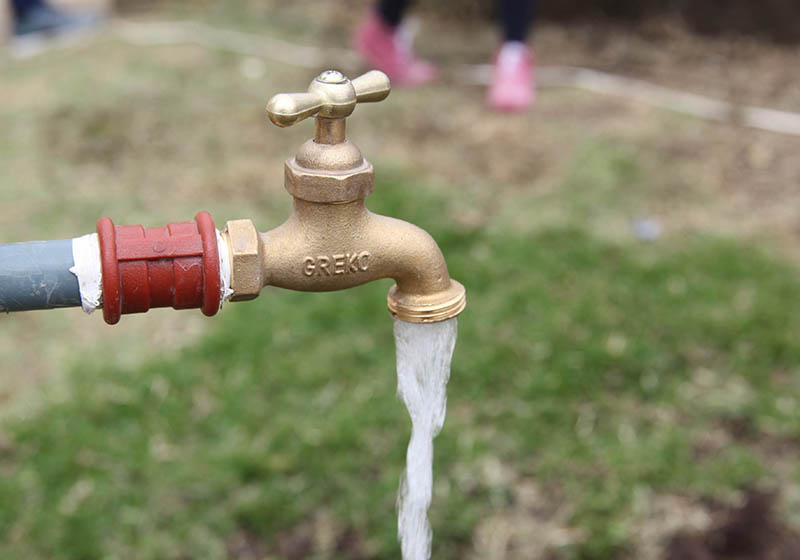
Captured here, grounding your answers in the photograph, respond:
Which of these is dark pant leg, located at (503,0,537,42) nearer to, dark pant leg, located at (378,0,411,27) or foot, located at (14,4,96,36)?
dark pant leg, located at (378,0,411,27)

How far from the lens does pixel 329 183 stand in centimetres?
105

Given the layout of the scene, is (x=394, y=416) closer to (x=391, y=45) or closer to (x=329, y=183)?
(x=329, y=183)

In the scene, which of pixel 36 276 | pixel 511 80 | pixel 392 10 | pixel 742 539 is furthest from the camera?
pixel 392 10

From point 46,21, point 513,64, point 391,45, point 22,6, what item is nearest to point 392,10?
point 391,45

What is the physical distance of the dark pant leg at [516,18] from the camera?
359 centimetres

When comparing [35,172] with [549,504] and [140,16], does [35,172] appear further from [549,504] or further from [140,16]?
[549,504]

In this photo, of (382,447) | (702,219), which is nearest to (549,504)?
(382,447)

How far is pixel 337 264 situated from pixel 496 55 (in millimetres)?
2926

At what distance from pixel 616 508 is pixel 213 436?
889 millimetres

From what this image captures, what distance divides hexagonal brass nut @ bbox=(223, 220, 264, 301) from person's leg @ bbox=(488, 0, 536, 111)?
2670 mm

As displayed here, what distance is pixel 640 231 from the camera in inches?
110

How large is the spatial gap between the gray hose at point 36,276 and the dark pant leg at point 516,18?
2.92m

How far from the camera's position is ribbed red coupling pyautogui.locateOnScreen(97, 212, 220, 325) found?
3.16 feet

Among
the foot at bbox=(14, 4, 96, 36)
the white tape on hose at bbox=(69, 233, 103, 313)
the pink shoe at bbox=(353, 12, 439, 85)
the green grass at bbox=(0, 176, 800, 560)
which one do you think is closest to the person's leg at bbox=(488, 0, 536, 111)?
the pink shoe at bbox=(353, 12, 439, 85)
